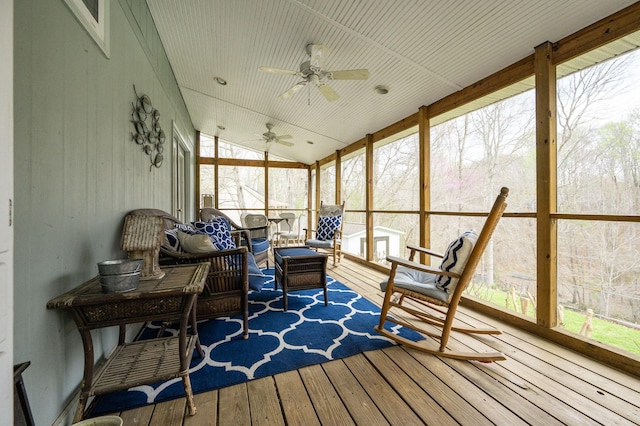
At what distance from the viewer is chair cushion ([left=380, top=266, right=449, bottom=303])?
1.85 m

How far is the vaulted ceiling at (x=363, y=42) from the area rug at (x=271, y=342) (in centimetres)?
270

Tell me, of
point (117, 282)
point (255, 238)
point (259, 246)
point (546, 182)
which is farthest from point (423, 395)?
point (255, 238)

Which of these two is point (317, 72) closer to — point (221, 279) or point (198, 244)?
point (198, 244)

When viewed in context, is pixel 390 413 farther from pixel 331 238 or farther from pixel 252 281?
pixel 331 238

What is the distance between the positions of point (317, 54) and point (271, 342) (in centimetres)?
292

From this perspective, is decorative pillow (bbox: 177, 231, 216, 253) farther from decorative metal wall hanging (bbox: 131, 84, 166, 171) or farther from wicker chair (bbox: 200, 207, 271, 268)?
wicker chair (bbox: 200, 207, 271, 268)

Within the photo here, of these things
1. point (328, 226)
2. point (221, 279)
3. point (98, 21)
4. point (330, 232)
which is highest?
point (98, 21)

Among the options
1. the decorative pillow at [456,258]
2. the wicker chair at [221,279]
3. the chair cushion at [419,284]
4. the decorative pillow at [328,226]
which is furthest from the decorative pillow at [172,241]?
the decorative pillow at [328,226]

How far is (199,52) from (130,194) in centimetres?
236

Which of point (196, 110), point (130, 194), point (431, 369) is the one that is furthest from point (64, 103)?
point (196, 110)

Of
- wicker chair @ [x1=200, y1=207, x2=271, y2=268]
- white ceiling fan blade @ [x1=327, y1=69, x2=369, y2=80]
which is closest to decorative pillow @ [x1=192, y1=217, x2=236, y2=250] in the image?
wicker chair @ [x1=200, y1=207, x2=271, y2=268]

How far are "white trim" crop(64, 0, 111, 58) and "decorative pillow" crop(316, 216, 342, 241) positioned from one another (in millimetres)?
3971

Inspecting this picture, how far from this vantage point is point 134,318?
3.96 feet

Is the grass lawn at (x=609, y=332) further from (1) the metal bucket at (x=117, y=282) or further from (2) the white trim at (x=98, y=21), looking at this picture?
(2) the white trim at (x=98, y=21)
